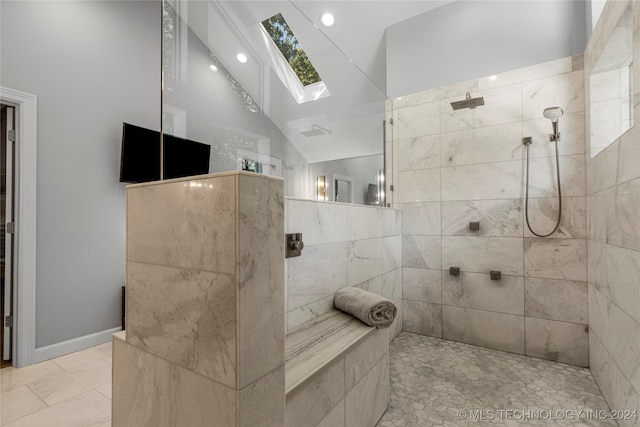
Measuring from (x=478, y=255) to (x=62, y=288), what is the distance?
3476 millimetres

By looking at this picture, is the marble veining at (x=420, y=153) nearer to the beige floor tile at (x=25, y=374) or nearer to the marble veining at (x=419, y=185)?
the marble veining at (x=419, y=185)

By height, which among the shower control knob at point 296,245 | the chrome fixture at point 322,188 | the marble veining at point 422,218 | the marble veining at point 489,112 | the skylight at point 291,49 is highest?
the skylight at point 291,49

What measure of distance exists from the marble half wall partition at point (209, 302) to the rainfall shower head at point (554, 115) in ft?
7.32

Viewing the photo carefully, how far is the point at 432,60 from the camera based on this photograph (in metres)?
2.97

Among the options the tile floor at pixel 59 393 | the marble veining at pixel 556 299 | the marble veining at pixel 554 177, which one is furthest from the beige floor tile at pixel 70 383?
the marble veining at pixel 554 177

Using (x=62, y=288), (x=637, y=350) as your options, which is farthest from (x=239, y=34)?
(x=637, y=350)

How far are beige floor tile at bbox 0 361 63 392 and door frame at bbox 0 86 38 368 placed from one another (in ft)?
0.21

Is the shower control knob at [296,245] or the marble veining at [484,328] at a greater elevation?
the shower control knob at [296,245]

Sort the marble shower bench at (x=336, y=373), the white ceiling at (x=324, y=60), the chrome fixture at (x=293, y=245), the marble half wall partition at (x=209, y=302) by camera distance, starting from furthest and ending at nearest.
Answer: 1. the white ceiling at (x=324, y=60)
2. the chrome fixture at (x=293, y=245)
3. the marble shower bench at (x=336, y=373)
4. the marble half wall partition at (x=209, y=302)

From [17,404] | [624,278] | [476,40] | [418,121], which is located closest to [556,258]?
[624,278]

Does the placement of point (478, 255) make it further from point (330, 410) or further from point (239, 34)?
point (239, 34)

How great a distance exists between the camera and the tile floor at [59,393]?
172 cm

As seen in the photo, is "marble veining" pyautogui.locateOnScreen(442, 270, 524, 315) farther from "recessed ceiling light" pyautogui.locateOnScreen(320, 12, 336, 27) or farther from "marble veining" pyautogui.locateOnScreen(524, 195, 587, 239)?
"recessed ceiling light" pyautogui.locateOnScreen(320, 12, 336, 27)

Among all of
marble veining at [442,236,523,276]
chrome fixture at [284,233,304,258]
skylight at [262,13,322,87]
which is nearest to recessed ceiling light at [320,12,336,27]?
skylight at [262,13,322,87]
